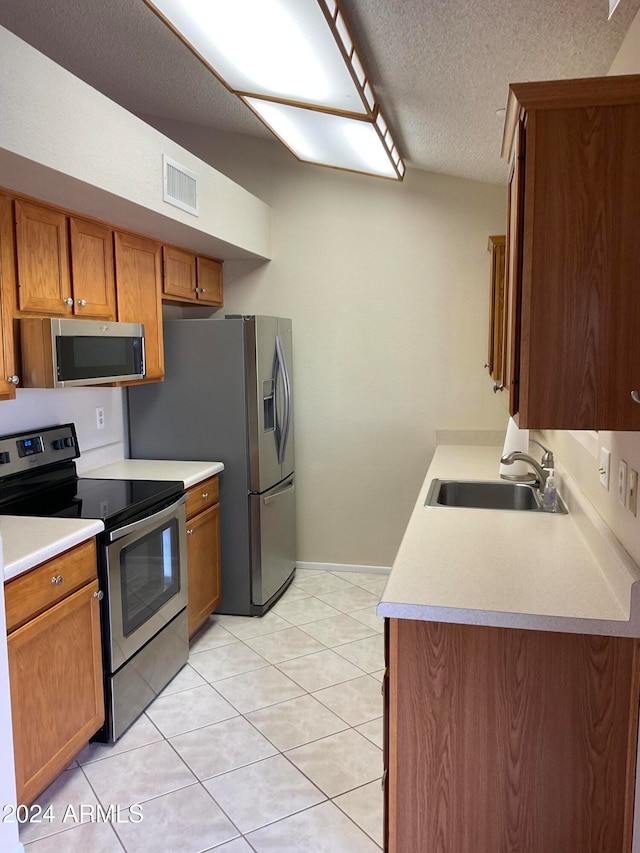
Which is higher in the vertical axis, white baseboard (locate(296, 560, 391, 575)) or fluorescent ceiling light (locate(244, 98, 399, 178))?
fluorescent ceiling light (locate(244, 98, 399, 178))

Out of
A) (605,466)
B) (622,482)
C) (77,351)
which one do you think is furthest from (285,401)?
(622,482)

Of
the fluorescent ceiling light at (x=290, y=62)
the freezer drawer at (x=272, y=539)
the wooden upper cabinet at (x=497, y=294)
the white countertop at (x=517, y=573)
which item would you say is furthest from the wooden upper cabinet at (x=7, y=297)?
the wooden upper cabinet at (x=497, y=294)

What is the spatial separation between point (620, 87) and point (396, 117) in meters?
1.68

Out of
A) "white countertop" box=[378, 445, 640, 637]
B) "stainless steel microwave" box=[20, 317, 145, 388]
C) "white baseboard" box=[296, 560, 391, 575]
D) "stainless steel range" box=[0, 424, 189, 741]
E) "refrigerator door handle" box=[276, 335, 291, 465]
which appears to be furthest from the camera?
"white baseboard" box=[296, 560, 391, 575]

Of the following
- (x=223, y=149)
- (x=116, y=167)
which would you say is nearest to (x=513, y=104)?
(x=116, y=167)

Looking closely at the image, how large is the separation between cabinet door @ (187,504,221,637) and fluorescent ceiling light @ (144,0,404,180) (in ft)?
6.35

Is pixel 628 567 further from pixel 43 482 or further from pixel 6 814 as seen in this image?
pixel 43 482

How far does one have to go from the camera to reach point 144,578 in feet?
8.96

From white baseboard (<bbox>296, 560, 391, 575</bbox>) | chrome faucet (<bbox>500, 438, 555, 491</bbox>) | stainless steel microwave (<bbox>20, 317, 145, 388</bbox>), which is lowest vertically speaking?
white baseboard (<bbox>296, 560, 391, 575</bbox>)

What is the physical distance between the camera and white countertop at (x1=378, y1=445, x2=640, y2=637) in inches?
61.1

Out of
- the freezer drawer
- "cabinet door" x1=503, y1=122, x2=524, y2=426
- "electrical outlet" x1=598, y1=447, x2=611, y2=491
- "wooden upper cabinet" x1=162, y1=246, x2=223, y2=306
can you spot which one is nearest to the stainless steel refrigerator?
the freezer drawer

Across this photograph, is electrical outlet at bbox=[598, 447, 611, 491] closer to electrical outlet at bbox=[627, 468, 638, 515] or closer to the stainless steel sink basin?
electrical outlet at bbox=[627, 468, 638, 515]

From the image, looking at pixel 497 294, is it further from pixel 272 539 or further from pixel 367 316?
pixel 272 539

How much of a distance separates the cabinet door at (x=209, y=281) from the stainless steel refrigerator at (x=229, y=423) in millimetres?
437
